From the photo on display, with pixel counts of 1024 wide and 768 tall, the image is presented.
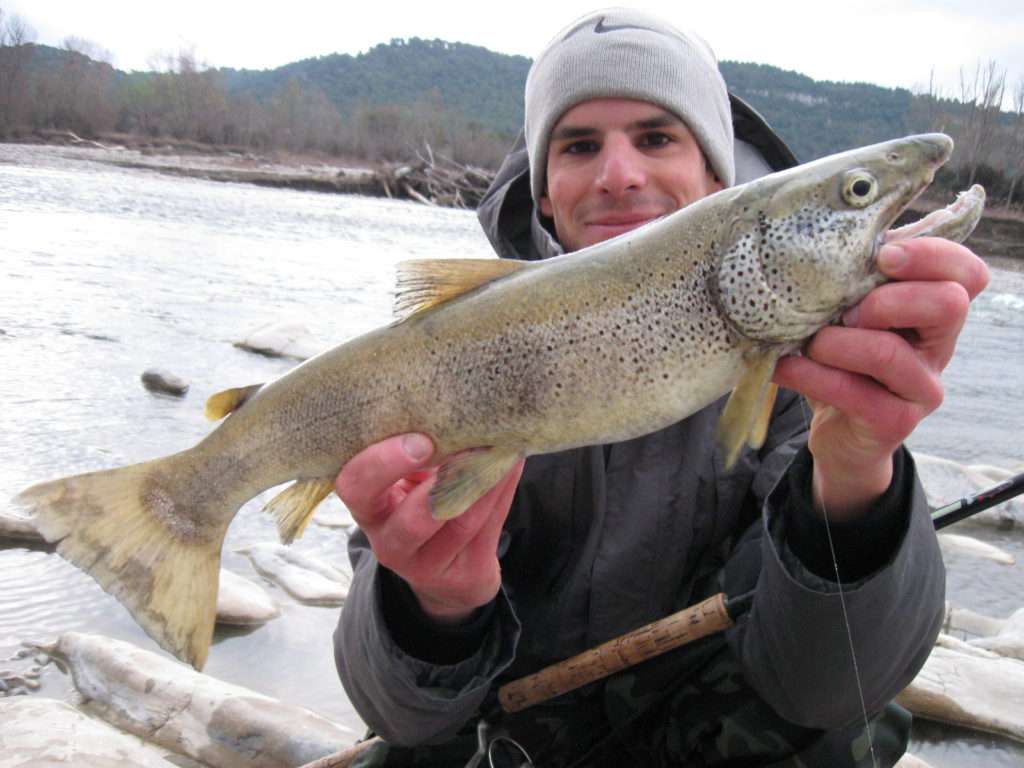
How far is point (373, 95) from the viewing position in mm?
129000

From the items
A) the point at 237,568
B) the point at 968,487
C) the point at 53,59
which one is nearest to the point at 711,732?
the point at 237,568

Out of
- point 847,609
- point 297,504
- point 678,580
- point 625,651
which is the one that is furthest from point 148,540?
point 847,609

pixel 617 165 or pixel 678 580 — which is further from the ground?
pixel 617 165

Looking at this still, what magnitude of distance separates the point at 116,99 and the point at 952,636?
250 feet

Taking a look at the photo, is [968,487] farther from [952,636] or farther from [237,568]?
[237,568]

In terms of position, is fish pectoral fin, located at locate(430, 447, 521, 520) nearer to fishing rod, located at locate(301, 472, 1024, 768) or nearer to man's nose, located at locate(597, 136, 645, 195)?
fishing rod, located at locate(301, 472, 1024, 768)

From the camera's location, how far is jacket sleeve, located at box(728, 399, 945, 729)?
2141 millimetres

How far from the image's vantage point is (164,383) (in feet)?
24.5

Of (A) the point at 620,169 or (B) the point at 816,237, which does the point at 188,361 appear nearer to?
(A) the point at 620,169

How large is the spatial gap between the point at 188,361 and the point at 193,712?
5.97 metres

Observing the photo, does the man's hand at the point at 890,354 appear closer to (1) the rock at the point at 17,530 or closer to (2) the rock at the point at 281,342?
(1) the rock at the point at 17,530

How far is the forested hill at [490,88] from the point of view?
254 ft

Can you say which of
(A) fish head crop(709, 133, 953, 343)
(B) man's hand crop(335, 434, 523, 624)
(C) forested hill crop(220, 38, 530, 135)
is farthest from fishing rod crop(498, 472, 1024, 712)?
(C) forested hill crop(220, 38, 530, 135)

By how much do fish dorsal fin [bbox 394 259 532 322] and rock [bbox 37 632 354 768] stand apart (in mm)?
1670
